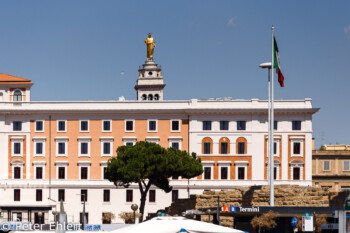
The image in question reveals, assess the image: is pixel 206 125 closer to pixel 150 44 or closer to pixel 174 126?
pixel 174 126

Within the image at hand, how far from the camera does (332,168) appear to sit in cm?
10119

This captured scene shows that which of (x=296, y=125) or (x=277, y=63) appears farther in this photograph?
(x=296, y=125)

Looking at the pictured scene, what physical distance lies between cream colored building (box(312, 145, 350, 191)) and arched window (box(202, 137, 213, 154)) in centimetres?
1871

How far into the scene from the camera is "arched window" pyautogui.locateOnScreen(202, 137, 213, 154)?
89125 millimetres

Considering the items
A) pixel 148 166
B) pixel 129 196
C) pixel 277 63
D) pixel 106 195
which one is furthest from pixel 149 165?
pixel 277 63

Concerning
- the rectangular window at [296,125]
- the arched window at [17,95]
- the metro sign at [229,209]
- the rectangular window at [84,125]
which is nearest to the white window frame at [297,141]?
the rectangular window at [296,125]

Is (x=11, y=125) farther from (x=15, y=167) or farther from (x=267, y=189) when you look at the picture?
(x=267, y=189)

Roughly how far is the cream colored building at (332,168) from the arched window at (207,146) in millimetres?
18708

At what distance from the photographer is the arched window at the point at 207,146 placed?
89125mm

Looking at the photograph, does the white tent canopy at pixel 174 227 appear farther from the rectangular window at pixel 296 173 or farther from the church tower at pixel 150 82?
the church tower at pixel 150 82

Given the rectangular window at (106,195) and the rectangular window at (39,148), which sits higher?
the rectangular window at (39,148)

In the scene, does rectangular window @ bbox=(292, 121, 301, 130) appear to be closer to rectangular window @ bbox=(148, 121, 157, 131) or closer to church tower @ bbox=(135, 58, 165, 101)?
rectangular window @ bbox=(148, 121, 157, 131)

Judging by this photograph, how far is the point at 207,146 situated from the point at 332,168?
69.3ft

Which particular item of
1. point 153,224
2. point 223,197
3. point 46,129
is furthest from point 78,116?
point 153,224
